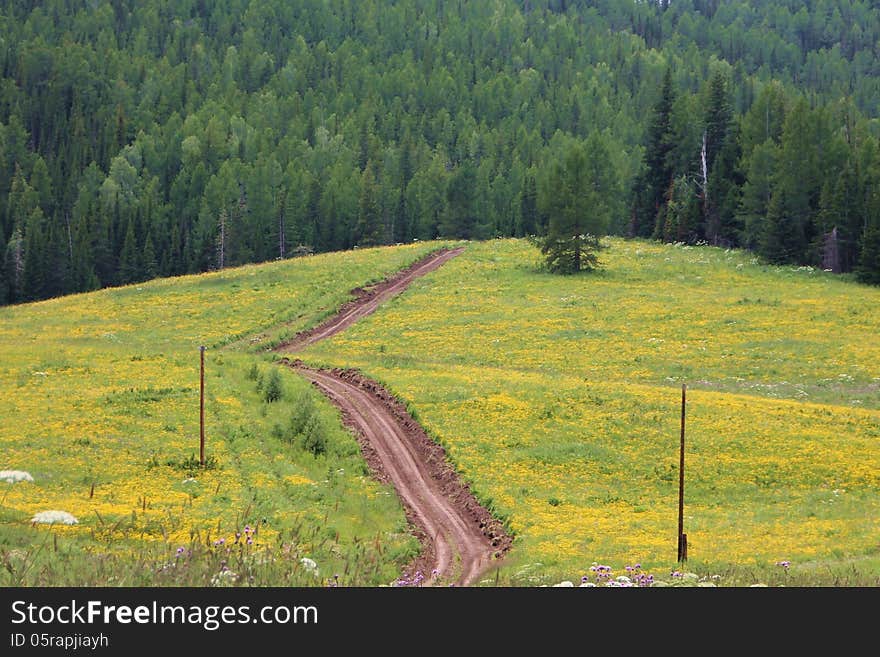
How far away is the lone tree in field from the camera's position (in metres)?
86.5

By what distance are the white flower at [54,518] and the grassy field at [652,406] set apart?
42.8 ft

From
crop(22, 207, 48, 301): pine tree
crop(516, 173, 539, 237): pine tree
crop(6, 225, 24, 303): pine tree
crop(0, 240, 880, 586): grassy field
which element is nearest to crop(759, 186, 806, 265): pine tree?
crop(0, 240, 880, 586): grassy field

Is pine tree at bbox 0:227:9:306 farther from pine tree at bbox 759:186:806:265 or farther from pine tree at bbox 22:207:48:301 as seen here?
pine tree at bbox 759:186:806:265

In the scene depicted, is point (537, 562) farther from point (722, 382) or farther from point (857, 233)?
point (857, 233)

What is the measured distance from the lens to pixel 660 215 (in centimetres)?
11150

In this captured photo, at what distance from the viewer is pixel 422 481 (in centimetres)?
4156

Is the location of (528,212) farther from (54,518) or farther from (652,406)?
(54,518)

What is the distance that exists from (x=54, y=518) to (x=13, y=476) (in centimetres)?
626

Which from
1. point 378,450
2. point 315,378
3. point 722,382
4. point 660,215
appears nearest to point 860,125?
point 660,215

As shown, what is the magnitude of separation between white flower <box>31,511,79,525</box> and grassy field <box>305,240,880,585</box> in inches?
513

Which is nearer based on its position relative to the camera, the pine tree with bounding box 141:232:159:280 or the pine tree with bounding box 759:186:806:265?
the pine tree with bounding box 759:186:806:265

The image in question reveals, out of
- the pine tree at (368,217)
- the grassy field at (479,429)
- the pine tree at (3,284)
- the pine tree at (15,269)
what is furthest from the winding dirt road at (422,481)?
the pine tree at (3,284)

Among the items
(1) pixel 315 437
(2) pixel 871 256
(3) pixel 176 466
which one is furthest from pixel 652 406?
(2) pixel 871 256

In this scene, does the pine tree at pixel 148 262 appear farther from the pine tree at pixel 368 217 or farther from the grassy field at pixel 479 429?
the grassy field at pixel 479 429
